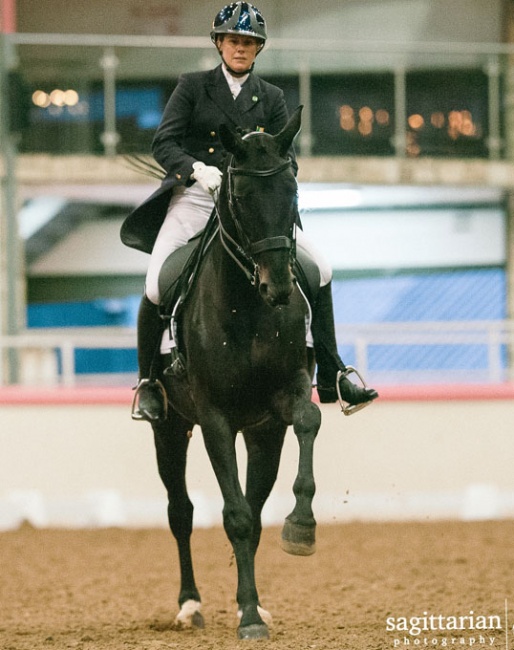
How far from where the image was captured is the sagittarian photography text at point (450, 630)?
18.8ft

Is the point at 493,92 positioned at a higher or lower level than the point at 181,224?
higher

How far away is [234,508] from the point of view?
229 inches

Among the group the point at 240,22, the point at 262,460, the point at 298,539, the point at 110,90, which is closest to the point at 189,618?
the point at 262,460

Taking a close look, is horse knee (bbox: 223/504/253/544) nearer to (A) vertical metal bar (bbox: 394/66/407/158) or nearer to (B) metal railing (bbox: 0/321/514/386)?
(B) metal railing (bbox: 0/321/514/386)

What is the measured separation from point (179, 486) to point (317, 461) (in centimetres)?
354

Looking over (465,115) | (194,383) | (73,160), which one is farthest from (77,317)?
(194,383)

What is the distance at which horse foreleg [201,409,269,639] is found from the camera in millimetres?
5812

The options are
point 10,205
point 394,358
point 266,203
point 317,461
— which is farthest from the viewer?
point 394,358

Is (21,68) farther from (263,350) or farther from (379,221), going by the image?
(263,350)

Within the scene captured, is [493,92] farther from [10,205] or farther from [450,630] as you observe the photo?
[450,630]

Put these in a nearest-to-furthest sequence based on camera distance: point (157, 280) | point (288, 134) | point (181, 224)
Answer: point (288, 134) < point (157, 280) < point (181, 224)

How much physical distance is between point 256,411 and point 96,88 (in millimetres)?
9440

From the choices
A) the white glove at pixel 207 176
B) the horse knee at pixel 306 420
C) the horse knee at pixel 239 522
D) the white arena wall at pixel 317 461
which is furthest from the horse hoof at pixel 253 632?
the white arena wall at pixel 317 461

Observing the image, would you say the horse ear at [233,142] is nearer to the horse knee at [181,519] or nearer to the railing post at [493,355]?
the horse knee at [181,519]
